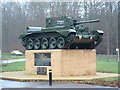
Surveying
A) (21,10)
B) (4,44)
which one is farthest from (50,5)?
(4,44)

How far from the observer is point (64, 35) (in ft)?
55.1

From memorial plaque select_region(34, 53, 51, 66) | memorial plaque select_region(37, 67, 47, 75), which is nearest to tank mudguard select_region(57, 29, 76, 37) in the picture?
memorial plaque select_region(34, 53, 51, 66)

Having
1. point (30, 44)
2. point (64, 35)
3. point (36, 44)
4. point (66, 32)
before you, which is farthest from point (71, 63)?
point (30, 44)

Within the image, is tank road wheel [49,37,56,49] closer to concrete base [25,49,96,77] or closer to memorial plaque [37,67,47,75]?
concrete base [25,49,96,77]

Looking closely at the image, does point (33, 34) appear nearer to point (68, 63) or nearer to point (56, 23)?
point (56, 23)

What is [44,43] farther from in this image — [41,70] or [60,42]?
[41,70]

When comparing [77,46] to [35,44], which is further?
[35,44]

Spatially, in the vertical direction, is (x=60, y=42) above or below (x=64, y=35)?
below

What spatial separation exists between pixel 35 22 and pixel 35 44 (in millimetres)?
34850

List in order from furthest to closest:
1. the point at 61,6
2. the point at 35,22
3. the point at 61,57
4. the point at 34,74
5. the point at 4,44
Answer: the point at 4,44, the point at 35,22, the point at 61,6, the point at 34,74, the point at 61,57

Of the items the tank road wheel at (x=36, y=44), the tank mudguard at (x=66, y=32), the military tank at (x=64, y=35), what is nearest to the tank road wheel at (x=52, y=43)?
the military tank at (x=64, y=35)

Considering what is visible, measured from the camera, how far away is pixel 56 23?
18281 mm

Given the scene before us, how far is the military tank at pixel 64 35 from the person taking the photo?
1692 cm

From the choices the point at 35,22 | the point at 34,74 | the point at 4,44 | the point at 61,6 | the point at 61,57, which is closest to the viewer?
the point at 61,57
